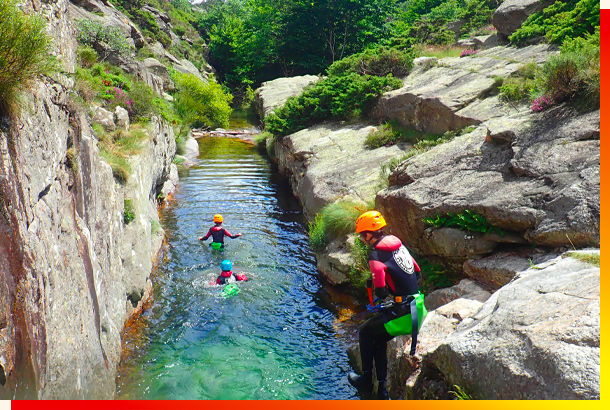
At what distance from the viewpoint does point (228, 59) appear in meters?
52.7

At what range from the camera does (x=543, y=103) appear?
971 centimetres

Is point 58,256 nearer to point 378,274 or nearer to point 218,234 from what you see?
point 378,274

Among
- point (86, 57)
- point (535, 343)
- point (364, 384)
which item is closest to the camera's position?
point (535, 343)

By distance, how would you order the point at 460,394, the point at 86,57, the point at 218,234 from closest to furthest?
the point at 460,394, the point at 218,234, the point at 86,57

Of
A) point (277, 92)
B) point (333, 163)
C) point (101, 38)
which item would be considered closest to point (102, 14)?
point (101, 38)

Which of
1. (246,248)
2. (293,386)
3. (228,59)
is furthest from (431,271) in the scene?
(228,59)

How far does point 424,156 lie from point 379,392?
616 cm

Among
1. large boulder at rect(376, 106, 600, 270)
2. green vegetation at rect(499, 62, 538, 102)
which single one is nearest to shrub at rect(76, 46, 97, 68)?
large boulder at rect(376, 106, 600, 270)

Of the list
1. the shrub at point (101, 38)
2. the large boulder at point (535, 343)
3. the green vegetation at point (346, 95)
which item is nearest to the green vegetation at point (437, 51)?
the green vegetation at point (346, 95)

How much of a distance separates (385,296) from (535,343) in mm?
1989

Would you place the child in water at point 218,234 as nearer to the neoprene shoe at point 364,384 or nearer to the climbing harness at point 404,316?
the neoprene shoe at point 364,384

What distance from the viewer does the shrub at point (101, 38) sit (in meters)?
19.6

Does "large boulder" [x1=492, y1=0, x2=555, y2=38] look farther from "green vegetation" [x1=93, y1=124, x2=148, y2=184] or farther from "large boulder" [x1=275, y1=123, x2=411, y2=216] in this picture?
"green vegetation" [x1=93, y1=124, x2=148, y2=184]

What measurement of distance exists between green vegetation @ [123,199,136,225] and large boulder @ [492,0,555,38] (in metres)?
18.3
